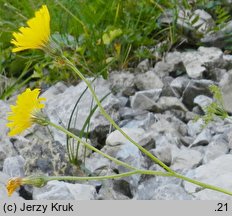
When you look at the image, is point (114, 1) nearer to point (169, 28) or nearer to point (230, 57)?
point (169, 28)

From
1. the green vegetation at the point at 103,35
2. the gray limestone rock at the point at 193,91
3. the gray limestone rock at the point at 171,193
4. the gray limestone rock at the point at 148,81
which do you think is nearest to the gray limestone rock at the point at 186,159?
the gray limestone rock at the point at 171,193

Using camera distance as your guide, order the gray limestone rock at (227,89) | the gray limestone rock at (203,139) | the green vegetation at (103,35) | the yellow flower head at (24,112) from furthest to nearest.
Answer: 1. the green vegetation at (103,35)
2. the gray limestone rock at (227,89)
3. the gray limestone rock at (203,139)
4. the yellow flower head at (24,112)

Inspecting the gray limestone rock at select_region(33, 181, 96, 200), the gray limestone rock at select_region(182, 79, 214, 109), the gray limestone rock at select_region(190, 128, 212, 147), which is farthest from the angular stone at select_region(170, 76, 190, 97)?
the gray limestone rock at select_region(33, 181, 96, 200)

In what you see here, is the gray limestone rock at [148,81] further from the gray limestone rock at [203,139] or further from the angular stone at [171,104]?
the gray limestone rock at [203,139]

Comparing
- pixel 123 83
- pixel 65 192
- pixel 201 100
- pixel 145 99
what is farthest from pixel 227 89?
pixel 65 192

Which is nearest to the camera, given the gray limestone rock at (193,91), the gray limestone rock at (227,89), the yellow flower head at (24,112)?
the yellow flower head at (24,112)

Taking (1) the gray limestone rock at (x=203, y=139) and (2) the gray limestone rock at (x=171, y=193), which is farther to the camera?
(1) the gray limestone rock at (x=203, y=139)

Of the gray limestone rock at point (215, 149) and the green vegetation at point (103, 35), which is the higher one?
the green vegetation at point (103, 35)

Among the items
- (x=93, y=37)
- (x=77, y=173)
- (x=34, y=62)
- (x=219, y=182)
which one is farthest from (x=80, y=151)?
(x=34, y=62)

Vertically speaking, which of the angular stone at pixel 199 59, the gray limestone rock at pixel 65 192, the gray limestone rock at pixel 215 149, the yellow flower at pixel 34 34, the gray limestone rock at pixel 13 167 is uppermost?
the yellow flower at pixel 34 34

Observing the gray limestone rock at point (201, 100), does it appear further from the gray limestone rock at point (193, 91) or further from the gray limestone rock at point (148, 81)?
the gray limestone rock at point (148, 81)
